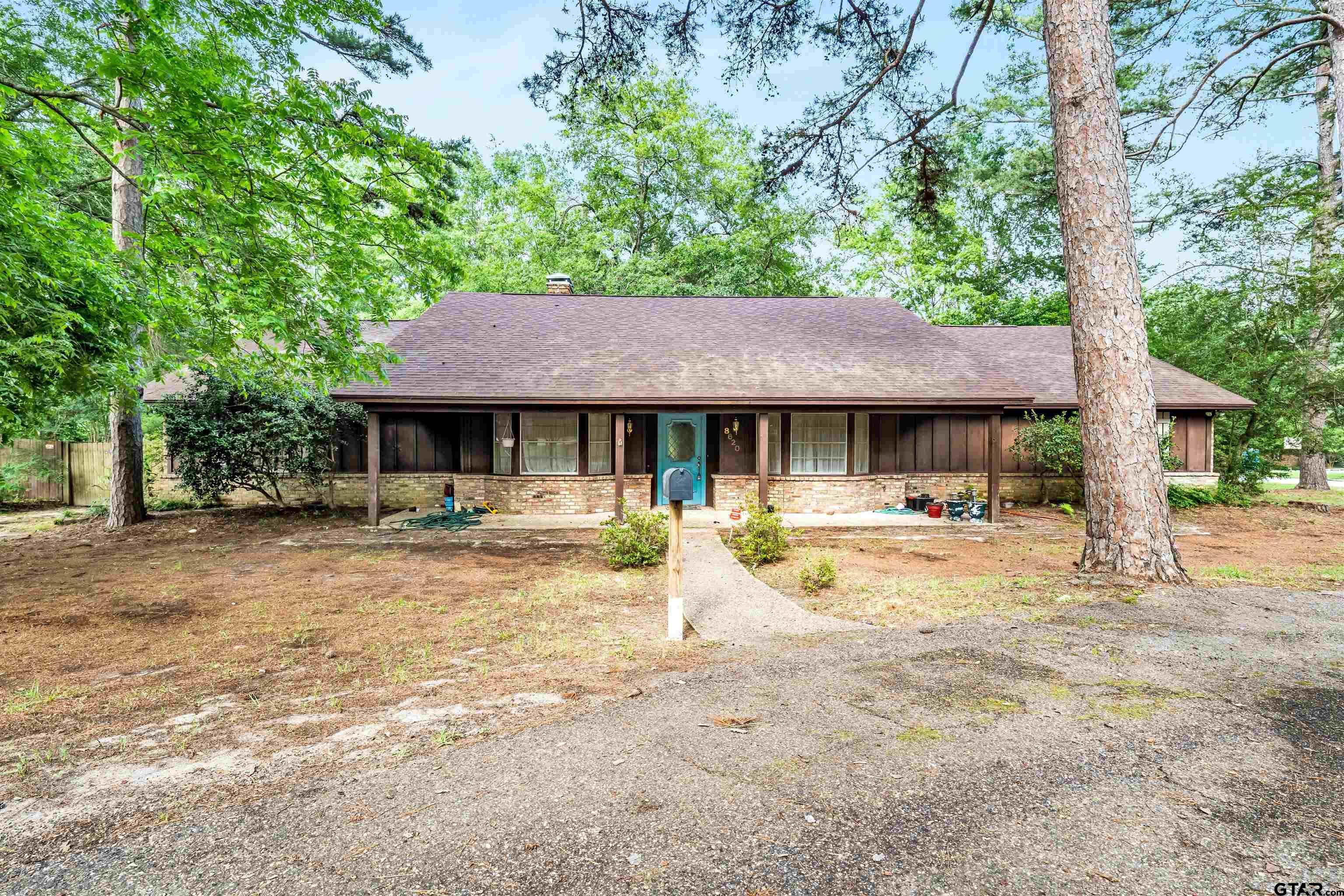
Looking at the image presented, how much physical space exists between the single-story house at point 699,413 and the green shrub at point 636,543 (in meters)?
3.18

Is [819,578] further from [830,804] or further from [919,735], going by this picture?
[830,804]

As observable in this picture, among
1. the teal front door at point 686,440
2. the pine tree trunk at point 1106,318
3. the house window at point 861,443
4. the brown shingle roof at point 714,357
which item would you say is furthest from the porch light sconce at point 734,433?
the pine tree trunk at point 1106,318

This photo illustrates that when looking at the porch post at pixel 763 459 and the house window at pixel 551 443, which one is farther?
the house window at pixel 551 443

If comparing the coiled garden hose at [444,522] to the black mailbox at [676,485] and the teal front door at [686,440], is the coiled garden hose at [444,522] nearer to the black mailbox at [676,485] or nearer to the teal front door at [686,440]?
the teal front door at [686,440]

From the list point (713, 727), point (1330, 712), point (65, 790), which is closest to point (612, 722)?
point (713, 727)

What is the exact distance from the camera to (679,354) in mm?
12586

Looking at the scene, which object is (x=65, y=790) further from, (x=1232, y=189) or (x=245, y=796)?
(x=1232, y=189)

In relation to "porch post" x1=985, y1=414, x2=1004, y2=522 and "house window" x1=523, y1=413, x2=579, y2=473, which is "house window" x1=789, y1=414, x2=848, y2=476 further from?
"house window" x1=523, y1=413, x2=579, y2=473

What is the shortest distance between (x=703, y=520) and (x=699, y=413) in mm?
2208

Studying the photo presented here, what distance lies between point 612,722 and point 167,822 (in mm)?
1782

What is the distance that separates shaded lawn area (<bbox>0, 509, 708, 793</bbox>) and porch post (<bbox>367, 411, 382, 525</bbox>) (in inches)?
61.8

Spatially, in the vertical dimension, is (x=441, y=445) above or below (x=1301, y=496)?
above

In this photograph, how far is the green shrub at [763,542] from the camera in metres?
7.79

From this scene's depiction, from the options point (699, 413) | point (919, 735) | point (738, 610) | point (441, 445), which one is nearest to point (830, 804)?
point (919, 735)
